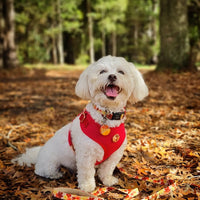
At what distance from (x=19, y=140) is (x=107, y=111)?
2.36 meters

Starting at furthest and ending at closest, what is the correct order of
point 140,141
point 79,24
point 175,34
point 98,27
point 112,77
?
point 98,27 → point 79,24 → point 175,34 → point 140,141 → point 112,77

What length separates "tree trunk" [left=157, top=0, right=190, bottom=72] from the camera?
8906mm

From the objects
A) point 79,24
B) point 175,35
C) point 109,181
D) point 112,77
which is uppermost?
point 79,24

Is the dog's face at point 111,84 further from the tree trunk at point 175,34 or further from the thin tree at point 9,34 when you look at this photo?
the thin tree at point 9,34

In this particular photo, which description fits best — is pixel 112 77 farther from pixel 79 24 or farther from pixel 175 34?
pixel 79 24

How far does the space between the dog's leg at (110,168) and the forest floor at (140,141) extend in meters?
0.10

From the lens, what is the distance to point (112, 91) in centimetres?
262

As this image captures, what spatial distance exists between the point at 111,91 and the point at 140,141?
1505 millimetres

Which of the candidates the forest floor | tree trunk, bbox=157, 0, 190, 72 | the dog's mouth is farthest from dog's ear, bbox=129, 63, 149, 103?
tree trunk, bbox=157, 0, 190, 72

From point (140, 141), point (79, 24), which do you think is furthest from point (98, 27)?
point (140, 141)

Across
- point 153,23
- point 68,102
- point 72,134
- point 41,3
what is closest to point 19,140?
point 72,134

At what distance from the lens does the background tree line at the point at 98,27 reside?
903 cm

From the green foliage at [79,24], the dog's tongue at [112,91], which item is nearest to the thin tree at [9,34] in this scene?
the green foliage at [79,24]

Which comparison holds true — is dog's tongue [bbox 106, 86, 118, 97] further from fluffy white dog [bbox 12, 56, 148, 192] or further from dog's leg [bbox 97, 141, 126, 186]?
dog's leg [bbox 97, 141, 126, 186]
